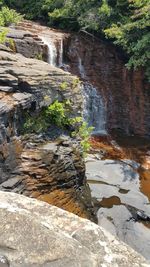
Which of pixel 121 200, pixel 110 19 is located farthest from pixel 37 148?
pixel 110 19

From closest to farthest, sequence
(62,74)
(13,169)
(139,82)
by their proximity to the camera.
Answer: (13,169)
(62,74)
(139,82)

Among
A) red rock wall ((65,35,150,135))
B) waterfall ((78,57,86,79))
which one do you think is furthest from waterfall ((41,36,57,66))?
waterfall ((78,57,86,79))

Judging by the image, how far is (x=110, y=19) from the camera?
54.7 ft

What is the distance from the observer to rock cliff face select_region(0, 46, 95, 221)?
7086mm

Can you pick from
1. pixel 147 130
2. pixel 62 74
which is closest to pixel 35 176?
pixel 62 74

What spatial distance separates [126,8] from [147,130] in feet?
17.8

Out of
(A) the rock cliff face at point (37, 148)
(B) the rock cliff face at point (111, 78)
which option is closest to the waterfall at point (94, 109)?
(B) the rock cliff face at point (111, 78)

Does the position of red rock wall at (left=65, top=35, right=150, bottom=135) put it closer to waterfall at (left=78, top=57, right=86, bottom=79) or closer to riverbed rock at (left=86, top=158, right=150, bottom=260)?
waterfall at (left=78, top=57, right=86, bottom=79)

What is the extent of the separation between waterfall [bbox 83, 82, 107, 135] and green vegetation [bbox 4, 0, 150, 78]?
6.22ft

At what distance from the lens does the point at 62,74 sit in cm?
873

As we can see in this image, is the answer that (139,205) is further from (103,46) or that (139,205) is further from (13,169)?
(103,46)

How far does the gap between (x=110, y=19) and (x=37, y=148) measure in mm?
10755

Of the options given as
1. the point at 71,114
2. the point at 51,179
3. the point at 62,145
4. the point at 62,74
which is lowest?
the point at 51,179

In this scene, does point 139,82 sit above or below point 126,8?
below
